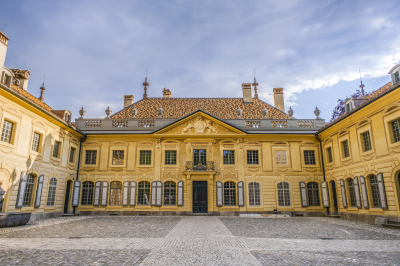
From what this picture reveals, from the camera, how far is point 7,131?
14.1 m

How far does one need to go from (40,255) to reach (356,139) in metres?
16.5

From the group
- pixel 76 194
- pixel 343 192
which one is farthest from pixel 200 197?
pixel 343 192

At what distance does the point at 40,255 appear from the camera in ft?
22.4

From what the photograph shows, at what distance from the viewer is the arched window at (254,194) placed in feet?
68.7

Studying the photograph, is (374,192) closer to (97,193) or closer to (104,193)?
(104,193)

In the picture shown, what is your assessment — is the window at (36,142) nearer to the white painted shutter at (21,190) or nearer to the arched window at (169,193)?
the white painted shutter at (21,190)

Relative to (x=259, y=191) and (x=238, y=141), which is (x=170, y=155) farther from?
(x=259, y=191)

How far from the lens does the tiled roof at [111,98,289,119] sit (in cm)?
2520

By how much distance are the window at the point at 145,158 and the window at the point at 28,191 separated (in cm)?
748

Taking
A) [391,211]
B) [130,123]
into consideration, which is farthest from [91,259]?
[130,123]

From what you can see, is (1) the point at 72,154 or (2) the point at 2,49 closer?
(2) the point at 2,49

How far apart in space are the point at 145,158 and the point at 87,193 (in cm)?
502

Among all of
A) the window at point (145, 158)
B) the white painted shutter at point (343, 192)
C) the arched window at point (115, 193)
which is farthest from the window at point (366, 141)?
the arched window at point (115, 193)

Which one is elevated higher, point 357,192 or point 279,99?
point 279,99
